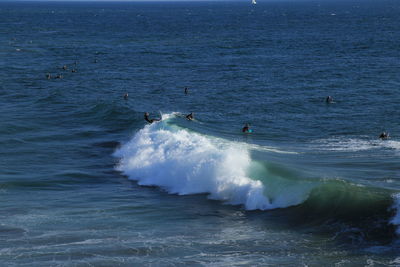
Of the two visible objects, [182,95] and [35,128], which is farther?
[182,95]

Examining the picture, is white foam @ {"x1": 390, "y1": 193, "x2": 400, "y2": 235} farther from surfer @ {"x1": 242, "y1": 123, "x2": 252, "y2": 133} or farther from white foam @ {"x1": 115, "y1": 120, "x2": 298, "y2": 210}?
surfer @ {"x1": 242, "y1": 123, "x2": 252, "y2": 133}

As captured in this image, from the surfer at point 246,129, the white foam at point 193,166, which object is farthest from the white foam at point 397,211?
the surfer at point 246,129

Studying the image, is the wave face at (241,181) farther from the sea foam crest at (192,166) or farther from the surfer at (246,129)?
the surfer at (246,129)

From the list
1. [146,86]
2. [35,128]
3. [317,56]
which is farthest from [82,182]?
[317,56]

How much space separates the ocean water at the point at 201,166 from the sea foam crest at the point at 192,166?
89mm

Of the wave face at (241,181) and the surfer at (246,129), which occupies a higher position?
the surfer at (246,129)

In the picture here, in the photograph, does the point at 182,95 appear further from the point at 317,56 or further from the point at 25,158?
the point at 317,56

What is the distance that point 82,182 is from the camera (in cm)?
2952

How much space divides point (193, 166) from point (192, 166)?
3.1 inches

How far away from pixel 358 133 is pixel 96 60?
44196mm

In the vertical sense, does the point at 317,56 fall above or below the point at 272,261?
above

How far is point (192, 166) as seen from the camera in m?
29.8

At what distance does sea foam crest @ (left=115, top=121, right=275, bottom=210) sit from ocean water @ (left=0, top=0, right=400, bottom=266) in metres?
0.09

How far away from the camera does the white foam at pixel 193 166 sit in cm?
2673
